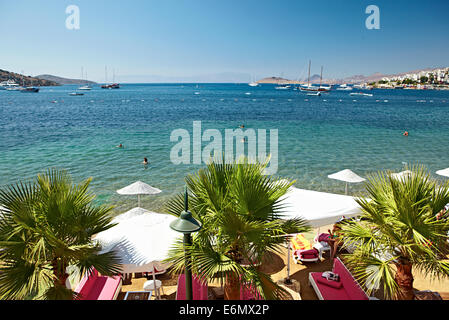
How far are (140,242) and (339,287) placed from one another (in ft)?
15.5

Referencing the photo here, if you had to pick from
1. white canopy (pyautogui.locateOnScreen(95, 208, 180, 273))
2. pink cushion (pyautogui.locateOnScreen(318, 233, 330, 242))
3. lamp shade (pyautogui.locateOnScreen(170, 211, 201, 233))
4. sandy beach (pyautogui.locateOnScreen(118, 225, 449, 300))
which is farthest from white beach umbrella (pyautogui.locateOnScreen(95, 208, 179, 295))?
pink cushion (pyautogui.locateOnScreen(318, 233, 330, 242))

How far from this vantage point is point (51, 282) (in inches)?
161

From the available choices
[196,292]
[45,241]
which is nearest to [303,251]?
[196,292]

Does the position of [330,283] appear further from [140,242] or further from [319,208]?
[140,242]

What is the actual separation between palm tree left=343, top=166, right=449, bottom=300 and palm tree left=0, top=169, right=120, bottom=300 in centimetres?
436

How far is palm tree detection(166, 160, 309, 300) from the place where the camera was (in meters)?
4.32

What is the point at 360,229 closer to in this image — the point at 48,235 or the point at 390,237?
the point at 390,237

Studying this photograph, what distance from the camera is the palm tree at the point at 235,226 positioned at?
4.32 meters

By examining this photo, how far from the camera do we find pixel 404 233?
4621 mm

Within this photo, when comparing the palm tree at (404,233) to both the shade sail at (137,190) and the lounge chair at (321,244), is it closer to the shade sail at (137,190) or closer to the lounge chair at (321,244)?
the lounge chair at (321,244)

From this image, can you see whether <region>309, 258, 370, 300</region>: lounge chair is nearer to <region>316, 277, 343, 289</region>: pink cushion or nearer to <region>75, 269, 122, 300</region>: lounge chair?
<region>316, 277, 343, 289</region>: pink cushion

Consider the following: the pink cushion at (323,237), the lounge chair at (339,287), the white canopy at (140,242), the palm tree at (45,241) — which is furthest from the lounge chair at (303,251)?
the palm tree at (45,241)
